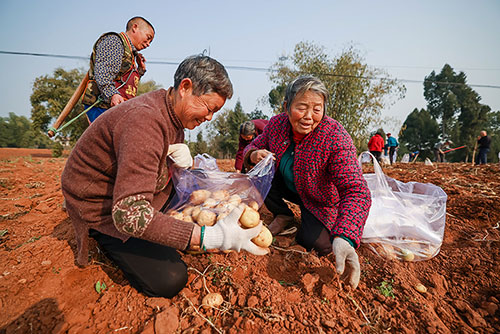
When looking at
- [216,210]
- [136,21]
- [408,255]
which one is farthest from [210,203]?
[136,21]

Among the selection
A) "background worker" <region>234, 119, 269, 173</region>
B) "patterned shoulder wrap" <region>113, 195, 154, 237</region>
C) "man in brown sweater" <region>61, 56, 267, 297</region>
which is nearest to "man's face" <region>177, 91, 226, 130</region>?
"man in brown sweater" <region>61, 56, 267, 297</region>

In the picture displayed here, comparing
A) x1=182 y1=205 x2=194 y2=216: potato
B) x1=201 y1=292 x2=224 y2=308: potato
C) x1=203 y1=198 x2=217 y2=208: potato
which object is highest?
x1=203 y1=198 x2=217 y2=208: potato

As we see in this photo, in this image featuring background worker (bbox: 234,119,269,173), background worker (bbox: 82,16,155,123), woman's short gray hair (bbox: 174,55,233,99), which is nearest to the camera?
woman's short gray hair (bbox: 174,55,233,99)

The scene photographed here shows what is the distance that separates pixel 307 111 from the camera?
1.69 metres

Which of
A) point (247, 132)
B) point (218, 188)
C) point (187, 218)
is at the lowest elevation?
point (187, 218)

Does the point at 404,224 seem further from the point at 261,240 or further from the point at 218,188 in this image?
the point at 218,188

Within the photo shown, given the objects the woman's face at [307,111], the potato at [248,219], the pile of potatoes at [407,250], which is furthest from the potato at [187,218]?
the pile of potatoes at [407,250]

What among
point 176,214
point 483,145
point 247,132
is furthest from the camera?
point 483,145

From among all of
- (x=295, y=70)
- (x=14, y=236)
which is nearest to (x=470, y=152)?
(x=295, y=70)

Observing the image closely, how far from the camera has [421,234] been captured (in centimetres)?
193

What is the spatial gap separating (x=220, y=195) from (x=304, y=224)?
81 centimetres

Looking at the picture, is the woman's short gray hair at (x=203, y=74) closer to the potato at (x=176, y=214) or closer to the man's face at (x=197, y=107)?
the man's face at (x=197, y=107)

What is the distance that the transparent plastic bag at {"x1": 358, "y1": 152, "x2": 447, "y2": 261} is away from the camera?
6.15 feet

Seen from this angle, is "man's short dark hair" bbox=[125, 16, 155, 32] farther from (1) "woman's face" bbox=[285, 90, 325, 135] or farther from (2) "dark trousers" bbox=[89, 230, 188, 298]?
(2) "dark trousers" bbox=[89, 230, 188, 298]
